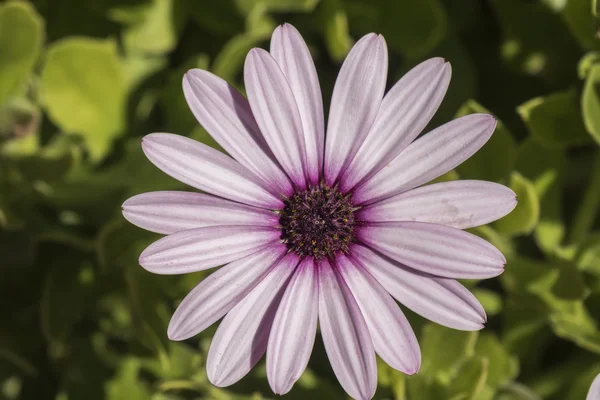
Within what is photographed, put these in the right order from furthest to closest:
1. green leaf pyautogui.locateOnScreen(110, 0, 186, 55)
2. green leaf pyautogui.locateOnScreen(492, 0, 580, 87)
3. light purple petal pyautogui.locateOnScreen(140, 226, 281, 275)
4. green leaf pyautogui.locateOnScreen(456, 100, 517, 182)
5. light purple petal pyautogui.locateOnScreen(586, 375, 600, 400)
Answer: green leaf pyautogui.locateOnScreen(492, 0, 580, 87) < green leaf pyautogui.locateOnScreen(110, 0, 186, 55) < green leaf pyautogui.locateOnScreen(456, 100, 517, 182) < light purple petal pyautogui.locateOnScreen(586, 375, 600, 400) < light purple petal pyautogui.locateOnScreen(140, 226, 281, 275)

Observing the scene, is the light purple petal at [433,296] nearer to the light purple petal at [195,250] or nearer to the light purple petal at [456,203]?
the light purple petal at [456,203]

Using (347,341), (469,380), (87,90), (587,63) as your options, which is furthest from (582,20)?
(87,90)

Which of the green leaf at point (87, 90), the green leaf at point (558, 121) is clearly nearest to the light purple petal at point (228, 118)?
the green leaf at point (87, 90)

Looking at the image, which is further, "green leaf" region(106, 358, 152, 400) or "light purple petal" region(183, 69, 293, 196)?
"green leaf" region(106, 358, 152, 400)

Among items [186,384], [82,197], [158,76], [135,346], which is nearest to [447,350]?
[186,384]

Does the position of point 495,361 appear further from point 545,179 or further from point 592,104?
point 592,104

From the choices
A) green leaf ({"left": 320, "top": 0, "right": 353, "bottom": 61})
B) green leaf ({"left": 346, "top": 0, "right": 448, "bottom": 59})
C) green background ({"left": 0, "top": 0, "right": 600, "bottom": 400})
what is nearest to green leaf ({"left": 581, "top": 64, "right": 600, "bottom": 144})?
green background ({"left": 0, "top": 0, "right": 600, "bottom": 400})

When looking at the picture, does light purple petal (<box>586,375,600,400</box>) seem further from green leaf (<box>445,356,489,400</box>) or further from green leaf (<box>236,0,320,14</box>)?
green leaf (<box>236,0,320,14</box>)

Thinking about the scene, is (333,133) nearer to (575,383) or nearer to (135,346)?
(135,346)
